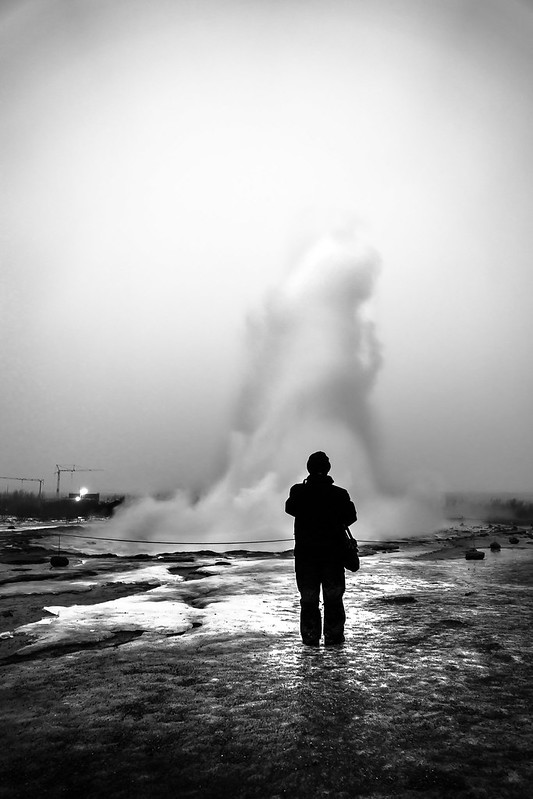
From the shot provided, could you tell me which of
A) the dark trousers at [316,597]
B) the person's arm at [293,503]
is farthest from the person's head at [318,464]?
the dark trousers at [316,597]

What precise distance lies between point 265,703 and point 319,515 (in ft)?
6.37

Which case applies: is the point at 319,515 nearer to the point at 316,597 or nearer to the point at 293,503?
the point at 293,503

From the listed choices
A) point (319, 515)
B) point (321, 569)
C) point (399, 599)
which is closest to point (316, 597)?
point (321, 569)

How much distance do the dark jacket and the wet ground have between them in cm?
99

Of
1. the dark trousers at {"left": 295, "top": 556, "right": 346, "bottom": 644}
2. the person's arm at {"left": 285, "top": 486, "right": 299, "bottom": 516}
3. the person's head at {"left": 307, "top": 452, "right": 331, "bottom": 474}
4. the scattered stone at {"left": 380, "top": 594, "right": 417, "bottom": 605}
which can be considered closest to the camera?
the dark trousers at {"left": 295, "top": 556, "right": 346, "bottom": 644}

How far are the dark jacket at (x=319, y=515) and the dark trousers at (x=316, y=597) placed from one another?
131 mm

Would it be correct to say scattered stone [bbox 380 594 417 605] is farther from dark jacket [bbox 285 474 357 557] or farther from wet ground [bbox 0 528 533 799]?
dark jacket [bbox 285 474 357 557]

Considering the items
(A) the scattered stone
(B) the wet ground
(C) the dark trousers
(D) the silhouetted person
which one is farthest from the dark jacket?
(A) the scattered stone

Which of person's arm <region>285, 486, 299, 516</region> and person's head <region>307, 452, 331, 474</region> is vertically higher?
person's head <region>307, 452, 331, 474</region>

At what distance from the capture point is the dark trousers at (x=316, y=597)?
4562 mm

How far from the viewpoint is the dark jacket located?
181 inches

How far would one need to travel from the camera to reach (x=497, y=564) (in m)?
13.6

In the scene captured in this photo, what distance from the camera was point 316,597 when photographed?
4.63 meters

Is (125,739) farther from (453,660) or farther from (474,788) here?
(453,660)
